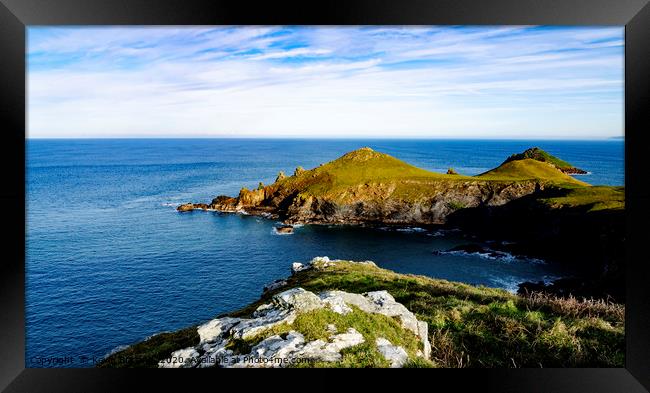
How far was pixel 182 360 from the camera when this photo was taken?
341 inches

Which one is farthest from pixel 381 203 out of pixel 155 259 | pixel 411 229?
pixel 155 259

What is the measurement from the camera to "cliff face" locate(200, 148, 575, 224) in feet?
212

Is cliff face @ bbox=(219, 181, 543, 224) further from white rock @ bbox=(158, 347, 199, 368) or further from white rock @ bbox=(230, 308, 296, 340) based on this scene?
white rock @ bbox=(230, 308, 296, 340)

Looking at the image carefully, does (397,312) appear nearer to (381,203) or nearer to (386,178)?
(381,203)

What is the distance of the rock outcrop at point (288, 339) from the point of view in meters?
7.54

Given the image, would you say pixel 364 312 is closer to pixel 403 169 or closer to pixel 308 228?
pixel 308 228

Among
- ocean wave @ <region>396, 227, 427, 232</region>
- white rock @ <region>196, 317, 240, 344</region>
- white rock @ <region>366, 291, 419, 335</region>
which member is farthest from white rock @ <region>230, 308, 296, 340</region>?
ocean wave @ <region>396, 227, 427, 232</region>

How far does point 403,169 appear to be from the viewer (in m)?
78.0

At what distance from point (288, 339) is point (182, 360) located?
2762 millimetres

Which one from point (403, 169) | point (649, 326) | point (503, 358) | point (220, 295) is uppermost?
point (403, 169)

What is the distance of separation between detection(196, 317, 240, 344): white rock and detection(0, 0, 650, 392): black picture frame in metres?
1.30
